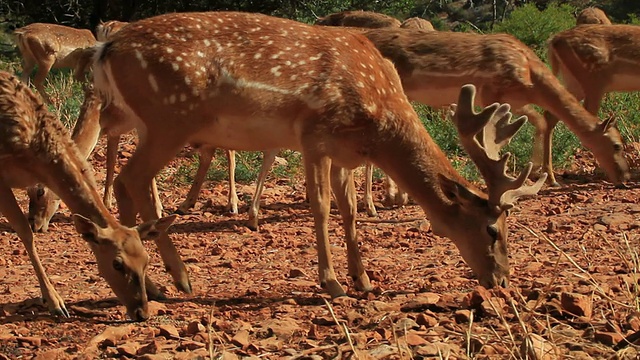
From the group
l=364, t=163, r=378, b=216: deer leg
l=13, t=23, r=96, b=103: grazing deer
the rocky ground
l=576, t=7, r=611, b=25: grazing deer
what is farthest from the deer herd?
l=576, t=7, r=611, b=25: grazing deer

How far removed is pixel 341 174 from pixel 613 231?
9.17 ft

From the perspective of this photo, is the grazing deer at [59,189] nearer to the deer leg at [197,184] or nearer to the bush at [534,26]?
the deer leg at [197,184]

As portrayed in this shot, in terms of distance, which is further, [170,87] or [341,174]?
[341,174]

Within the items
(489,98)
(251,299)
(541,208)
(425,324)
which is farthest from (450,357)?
(489,98)

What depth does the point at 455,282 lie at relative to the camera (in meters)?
7.99

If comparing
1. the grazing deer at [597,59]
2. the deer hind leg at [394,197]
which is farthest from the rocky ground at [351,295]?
the grazing deer at [597,59]

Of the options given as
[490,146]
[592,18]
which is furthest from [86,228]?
[592,18]

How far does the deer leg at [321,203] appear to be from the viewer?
784cm

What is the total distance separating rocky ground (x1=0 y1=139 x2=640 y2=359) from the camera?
225 inches

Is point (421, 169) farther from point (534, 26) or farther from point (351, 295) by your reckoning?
point (534, 26)

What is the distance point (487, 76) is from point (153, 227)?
220 inches

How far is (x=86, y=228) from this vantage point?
7387 mm

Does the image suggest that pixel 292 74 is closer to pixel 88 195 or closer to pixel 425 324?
pixel 88 195

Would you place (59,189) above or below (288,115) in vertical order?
below
